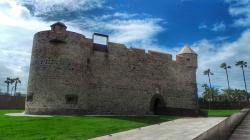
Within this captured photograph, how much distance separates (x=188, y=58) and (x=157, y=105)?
7.10 meters

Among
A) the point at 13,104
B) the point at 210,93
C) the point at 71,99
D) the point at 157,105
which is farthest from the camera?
the point at 210,93

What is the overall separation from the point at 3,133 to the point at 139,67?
1608 cm

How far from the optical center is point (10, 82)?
93688 millimetres

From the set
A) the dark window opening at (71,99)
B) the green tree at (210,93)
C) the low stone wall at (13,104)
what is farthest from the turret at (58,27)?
the green tree at (210,93)

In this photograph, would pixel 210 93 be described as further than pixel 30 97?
Yes

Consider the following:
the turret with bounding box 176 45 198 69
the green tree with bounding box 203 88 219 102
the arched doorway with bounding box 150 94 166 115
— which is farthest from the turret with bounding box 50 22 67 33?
the green tree with bounding box 203 88 219 102

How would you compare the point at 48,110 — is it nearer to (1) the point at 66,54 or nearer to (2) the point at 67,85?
(2) the point at 67,85

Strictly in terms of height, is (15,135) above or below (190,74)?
below

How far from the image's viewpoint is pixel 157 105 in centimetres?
2692

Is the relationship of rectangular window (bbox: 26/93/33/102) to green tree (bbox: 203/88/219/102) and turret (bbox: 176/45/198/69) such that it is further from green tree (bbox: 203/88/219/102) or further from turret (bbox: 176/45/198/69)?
green tree (bbox: 203/88/219/102)

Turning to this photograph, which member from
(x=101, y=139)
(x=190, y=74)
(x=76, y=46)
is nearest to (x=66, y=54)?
(x=76, y=46)

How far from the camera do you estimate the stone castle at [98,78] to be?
66.0 feet

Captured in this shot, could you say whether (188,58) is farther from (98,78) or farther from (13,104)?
(13,104)

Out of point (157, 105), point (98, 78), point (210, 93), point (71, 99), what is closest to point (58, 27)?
point (98, 78)
